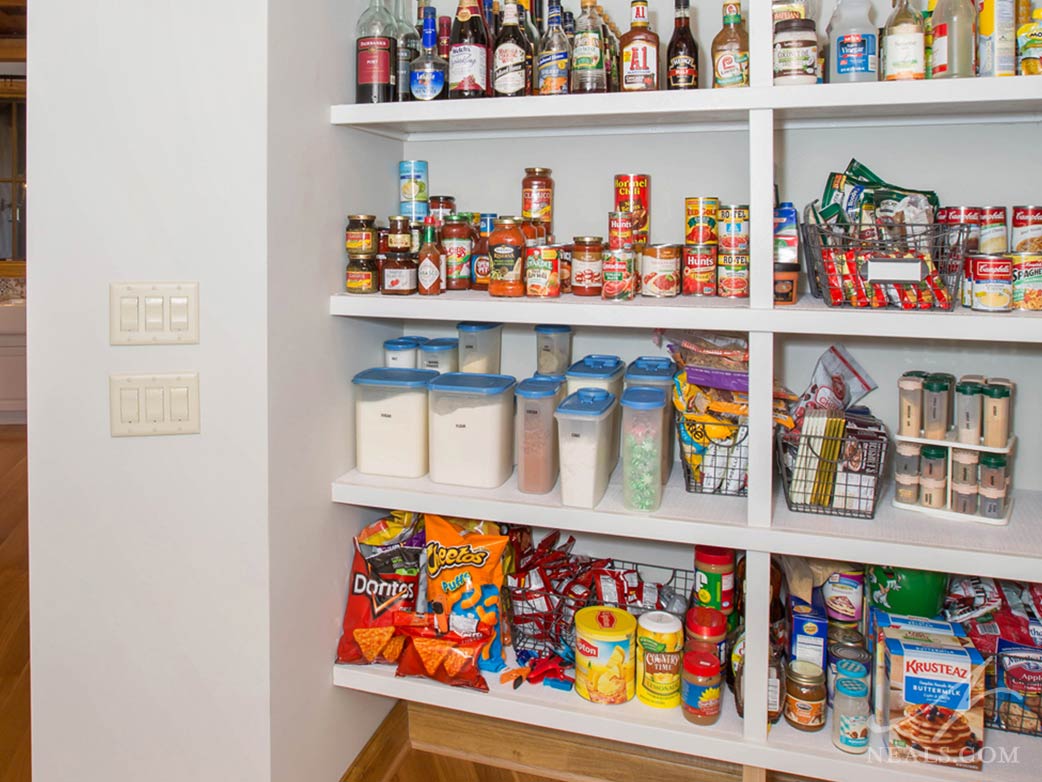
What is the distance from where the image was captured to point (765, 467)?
1438 mm

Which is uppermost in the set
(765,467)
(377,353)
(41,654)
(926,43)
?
(926,43)

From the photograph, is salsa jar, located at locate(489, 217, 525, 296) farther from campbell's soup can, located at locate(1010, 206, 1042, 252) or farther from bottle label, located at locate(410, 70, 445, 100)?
campbell's soup can, located at locate(1010, 206, 1042, 252)

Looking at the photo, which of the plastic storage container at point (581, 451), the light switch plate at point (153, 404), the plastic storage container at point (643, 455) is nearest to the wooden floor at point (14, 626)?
the light switch plate at point (153, 404)

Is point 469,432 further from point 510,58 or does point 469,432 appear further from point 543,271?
point 510,58

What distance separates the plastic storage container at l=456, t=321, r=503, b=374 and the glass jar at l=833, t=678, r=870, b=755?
3.10 feet

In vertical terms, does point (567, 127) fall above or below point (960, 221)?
above

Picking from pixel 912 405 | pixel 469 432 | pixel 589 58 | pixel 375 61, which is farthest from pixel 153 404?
pixel 912 405

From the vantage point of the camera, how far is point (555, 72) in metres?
1.55

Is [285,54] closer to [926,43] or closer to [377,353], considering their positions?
[377,353]

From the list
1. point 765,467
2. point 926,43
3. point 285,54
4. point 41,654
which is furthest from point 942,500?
point 41,654

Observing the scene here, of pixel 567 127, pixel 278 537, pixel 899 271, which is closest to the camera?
pixel 899 271

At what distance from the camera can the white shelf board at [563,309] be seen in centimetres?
142

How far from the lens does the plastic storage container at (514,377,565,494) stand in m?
1.61

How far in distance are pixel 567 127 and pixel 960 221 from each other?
30.8 inches
